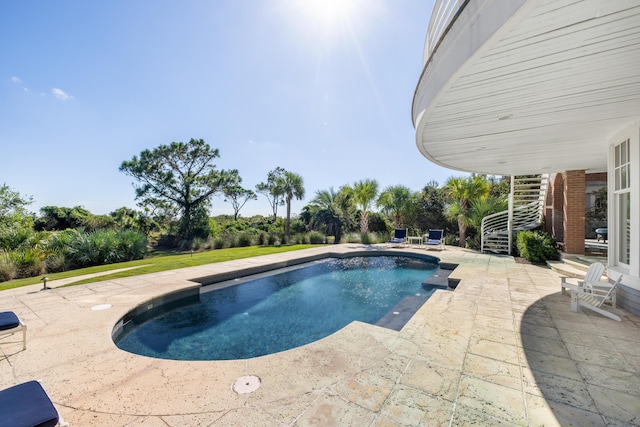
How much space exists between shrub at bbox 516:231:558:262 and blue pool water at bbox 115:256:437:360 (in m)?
3.56

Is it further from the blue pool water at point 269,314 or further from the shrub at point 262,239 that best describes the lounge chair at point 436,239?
the shrub at point 262,239

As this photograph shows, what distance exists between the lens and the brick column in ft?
29.1

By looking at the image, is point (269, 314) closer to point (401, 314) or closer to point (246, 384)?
point (401, 314)

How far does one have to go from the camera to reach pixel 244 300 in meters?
6.64

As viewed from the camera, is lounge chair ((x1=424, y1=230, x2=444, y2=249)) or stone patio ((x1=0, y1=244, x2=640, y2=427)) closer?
stone patio ((x1=0, y1=244, x2=640, y2=427))

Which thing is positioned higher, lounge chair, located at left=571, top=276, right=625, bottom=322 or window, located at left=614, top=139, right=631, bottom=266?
window, located at left=614, top=139, right=631, bottom=266

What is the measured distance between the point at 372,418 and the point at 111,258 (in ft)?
40.0

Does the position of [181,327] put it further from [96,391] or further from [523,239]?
[523,239]

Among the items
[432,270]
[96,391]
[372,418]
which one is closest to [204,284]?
[96,391]

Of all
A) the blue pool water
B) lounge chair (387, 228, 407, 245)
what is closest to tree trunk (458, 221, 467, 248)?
lounge chair (387, 228, 407, 245)

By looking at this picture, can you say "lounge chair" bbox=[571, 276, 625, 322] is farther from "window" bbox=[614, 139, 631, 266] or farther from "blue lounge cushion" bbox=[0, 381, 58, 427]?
"blue lounge cushion" bbox=[0, 381, 58, 427]

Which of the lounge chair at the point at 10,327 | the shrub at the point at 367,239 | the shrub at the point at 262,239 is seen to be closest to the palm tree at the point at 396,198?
the shrub at the point at 367,239

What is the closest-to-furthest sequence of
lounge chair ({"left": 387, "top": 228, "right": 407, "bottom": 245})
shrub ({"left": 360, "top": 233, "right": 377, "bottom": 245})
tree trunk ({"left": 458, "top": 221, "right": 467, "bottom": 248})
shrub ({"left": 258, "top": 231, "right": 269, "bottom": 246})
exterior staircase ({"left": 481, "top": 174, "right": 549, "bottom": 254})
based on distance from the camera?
1. exterior staircase ({"left": 481, "top": 174, "right": 549, "bottom": 254})
2. tree trunk ({"left": 458, "top": 221, "right": 467, "bottom": 248})
3. lounge chair ({"left": 387, "top": 228, "right": 407, "bottom": 245})
4. shrub ({"left": 360, "top": 233, "right": 377, "bottom": 245})
5. shrub ({"left": 258, "top": 231, "right": 269, "bottom": 246})

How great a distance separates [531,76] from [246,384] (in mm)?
4292
